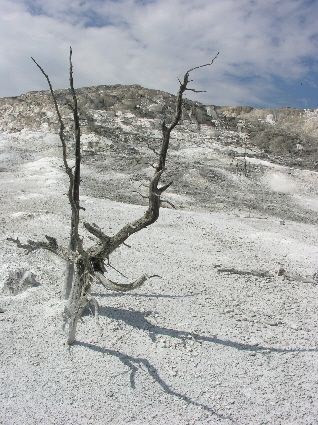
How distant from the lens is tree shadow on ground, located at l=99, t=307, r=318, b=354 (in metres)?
9.56

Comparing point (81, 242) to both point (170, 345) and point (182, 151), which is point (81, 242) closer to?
point (170, 345)

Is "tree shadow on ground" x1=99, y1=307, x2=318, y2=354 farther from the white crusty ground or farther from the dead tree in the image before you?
the dead tree

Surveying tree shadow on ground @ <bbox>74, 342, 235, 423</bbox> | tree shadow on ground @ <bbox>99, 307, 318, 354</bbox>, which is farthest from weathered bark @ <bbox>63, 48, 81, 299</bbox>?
tree shadow on ground @ <bbox>74, 342, 235, 423</bbox>

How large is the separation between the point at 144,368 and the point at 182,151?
967 inches

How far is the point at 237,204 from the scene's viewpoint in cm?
2391

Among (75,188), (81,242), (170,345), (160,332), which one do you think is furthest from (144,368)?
(75,188)

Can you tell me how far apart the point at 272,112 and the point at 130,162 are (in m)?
30.6

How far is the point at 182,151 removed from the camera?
32312 mm

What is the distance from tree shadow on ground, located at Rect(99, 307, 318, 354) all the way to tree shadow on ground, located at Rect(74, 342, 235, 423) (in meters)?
0.77

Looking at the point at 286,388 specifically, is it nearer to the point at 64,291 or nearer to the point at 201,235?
the point at 64,291

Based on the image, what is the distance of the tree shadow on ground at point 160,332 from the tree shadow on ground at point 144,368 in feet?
2.52

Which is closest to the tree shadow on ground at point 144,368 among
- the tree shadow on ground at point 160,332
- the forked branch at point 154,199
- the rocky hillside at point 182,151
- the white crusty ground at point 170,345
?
the white crusty ground at point 170,345

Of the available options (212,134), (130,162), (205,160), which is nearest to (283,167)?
(205,160)

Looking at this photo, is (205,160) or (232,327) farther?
(205,160)
